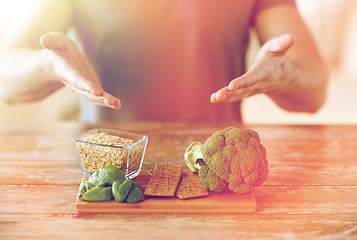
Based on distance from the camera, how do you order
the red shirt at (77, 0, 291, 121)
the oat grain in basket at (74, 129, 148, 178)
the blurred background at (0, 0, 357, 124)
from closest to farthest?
the oat grain in basket at (74, 129, 148, 178) < the red shirt at (77, 0, 291, 121) < the blurred background at (0, 0, 357, 124)

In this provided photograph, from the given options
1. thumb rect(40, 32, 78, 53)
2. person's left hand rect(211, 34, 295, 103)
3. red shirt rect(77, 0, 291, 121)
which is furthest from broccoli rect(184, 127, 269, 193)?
red shirt rect(77, 0, 291, 121)

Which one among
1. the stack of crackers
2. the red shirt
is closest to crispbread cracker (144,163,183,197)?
the stack of crackers

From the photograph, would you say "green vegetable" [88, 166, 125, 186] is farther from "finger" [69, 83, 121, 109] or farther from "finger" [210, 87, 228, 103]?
"finger" [210, 87, 228, 103]

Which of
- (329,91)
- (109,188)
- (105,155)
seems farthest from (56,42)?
(329,91)

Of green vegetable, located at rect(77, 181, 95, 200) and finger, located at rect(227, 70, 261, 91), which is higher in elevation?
finger, located at rect(227, 70, 261, 91)

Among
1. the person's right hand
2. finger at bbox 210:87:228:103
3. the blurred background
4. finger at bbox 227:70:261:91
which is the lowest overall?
the blurred background

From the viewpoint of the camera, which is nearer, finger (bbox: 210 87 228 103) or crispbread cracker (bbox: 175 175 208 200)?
crispbread cracker (bbox: 175 175 208 200)

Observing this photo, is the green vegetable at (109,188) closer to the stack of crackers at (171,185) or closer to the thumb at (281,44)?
the stack of crackers at (171,185)

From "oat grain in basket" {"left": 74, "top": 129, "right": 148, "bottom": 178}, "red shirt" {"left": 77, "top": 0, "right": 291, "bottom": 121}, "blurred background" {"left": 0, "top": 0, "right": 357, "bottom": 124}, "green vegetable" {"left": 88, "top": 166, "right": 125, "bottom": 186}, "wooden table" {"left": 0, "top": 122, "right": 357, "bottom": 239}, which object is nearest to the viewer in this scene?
"wooden table" {"left": 0, "top": 122, "right": 357, "bottom": 239}
